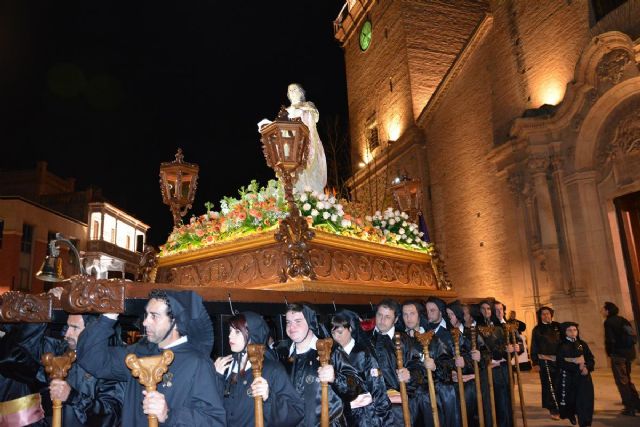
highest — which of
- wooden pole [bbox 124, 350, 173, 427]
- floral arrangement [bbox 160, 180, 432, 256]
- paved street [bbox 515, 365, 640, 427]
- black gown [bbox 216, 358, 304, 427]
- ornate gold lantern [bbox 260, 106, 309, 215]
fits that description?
ornate gold lantern [bbox 260, 106, 309, 215]

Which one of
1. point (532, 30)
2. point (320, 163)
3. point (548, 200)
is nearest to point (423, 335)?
point (320, 163)

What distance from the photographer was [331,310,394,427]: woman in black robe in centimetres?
410

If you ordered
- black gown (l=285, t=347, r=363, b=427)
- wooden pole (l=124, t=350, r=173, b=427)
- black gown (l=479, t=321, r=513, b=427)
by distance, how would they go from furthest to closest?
black gown (l=479, t=321, r=513, b=427)
black gown (l=285, t=347, r=363, b=427)
wooden pole (l=124, t=350, r=173, b=427)

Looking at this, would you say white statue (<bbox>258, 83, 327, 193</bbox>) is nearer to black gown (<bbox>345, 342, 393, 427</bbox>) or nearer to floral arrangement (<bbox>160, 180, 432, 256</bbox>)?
floral arrangement (<bbox>160, 180, 432, 256</bbox>)

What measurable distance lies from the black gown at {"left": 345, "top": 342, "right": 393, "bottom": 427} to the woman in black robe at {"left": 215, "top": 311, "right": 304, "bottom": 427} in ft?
2.37

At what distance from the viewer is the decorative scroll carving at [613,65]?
1191 cm

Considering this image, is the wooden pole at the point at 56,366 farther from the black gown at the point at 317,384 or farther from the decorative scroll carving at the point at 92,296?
the black gown at the point at 317,384

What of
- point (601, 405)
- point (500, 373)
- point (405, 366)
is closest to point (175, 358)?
point (405, 366)

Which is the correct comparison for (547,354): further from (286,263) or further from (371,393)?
(371,393)

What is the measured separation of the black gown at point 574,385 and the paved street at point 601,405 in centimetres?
35

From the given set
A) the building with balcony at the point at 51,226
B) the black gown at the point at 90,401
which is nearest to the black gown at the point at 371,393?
the black gown at the point at 90,401

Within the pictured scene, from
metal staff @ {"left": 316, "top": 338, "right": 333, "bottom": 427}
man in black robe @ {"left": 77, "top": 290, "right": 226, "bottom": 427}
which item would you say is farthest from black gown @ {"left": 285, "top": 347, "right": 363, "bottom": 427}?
man in black robe @ {"left": 77, "top": 290, "right": 226, "bottom": 427}

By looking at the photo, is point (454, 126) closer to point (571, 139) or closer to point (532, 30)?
point (532, 30)

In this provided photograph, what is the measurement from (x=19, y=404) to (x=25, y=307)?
3.72 ft
